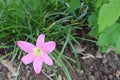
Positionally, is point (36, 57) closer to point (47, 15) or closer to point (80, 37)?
point (47, 15)

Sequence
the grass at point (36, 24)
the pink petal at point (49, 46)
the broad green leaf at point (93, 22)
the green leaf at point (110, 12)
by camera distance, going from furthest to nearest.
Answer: the grass at point (36, 24)
the broad green leaf at point (93, 22)
the pink petal at point (49, 46)
the green leaf at point (110, 12)

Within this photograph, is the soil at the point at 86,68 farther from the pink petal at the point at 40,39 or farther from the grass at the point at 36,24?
the pink petal at the point at 40,39

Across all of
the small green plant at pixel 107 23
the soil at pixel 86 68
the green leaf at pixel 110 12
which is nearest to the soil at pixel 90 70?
the soil at pixel 86 68

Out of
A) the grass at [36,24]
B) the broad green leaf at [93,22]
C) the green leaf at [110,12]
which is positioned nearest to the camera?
the green leaf at [110,12]

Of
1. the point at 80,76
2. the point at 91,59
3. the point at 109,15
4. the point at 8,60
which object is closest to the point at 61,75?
the point at 80,76

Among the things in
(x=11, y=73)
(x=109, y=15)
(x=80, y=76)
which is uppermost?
(x=109, y=15)

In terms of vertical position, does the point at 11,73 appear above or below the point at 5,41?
below

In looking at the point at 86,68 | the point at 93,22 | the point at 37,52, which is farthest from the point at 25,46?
the point at 86,68

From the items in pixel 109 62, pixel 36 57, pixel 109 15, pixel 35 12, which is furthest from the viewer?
pixel 109 62
